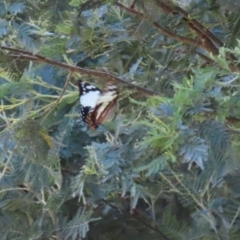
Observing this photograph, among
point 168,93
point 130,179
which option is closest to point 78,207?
point 130,179

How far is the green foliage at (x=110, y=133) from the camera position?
95 centimetres

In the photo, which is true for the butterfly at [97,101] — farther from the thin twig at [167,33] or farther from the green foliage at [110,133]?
the thin twig at [167,33]

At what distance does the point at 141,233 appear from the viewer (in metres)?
1.37

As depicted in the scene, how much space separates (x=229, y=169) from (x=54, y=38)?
53cm

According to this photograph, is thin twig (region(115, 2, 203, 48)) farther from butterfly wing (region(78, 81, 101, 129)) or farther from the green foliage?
butterfly wing (region(78, 81, 101, 129))

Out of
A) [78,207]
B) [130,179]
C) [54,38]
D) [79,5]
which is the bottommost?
[78,207]

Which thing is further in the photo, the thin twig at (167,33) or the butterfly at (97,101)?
the thin twig at (167,33)

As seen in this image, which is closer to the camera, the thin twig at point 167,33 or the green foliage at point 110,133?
the green foliage at point 110,133

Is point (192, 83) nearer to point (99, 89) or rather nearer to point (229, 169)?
point (99, 89)

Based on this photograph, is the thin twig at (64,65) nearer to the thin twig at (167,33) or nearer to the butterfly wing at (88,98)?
the butterfly wing at (88,98)

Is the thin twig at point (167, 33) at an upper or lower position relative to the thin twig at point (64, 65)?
upper

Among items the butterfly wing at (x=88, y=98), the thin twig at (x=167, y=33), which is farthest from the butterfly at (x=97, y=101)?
the thin twig at (x=167, y=33)

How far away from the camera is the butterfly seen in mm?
1008

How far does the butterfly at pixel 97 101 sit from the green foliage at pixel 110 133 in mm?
24
